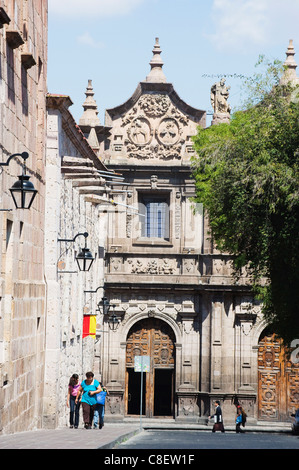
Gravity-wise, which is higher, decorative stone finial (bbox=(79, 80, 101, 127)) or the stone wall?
decorative stone finial (bbox=(79, 80, 101, 127))

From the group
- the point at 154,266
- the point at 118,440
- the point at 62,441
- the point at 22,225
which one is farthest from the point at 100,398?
the point at 154,266

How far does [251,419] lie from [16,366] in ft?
83.1

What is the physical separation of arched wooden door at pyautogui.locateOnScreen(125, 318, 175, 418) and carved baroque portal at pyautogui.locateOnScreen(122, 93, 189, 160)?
23.0ft

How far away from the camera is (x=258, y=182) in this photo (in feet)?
87.6

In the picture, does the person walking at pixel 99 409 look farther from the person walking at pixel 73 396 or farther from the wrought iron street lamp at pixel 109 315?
the wrought iron street lamp at pixel 109 315

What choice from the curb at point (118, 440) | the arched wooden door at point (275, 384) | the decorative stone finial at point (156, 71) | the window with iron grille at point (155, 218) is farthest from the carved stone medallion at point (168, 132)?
the curb at point (118, 440)

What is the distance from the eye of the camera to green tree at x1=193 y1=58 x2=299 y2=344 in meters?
26.8

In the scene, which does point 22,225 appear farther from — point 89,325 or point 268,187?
point 89,325

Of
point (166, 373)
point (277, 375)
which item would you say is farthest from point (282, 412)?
point (166, 373)

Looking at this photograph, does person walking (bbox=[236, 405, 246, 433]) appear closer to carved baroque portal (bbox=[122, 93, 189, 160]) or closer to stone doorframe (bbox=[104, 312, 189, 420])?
stone doorframe (bbox=[104, 312, 189, 420])

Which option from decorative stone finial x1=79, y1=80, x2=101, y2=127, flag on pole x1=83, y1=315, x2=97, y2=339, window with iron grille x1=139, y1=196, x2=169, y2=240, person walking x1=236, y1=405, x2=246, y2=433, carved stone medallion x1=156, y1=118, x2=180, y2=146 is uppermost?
decorative stone finial x1=79, y1=80, x2=101, y2=127

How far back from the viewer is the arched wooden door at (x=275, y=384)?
46.1m

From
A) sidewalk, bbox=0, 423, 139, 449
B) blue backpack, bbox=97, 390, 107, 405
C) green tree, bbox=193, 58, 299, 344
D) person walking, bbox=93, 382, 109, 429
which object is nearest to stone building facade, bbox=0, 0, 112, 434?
person walking, bbox=93, 382, 109, 429

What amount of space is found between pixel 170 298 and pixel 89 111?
856 cm
